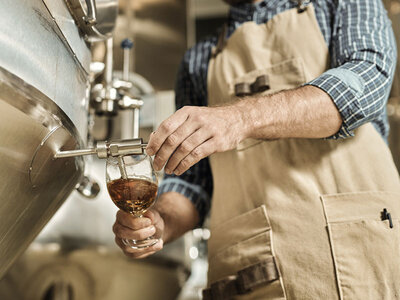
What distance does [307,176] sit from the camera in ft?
3.47

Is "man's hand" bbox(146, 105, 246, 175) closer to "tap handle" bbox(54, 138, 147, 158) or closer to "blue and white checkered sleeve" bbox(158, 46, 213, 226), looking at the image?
"tap handle" bbox(54, 138, 147, 158)

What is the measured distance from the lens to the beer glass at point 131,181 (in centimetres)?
80

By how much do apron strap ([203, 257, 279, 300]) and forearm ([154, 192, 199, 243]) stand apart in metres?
0.17

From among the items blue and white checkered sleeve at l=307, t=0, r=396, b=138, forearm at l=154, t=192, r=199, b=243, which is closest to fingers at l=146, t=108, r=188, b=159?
blue and white checkered sleeve at l=307, t=0, r=396, b=138

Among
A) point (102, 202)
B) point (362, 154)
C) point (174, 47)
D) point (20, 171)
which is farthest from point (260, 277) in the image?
point (174, 47)

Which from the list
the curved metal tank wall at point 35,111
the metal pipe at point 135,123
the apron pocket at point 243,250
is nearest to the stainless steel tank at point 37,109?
the curved metal tank wall at point 35,111

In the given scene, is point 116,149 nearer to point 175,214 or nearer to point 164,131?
point 164,131

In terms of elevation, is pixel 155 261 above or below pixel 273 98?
below

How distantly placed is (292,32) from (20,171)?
2.61 ft

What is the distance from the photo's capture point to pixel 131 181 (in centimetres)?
80

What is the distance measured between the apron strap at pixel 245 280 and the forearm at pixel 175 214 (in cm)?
17

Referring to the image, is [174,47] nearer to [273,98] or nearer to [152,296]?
[152,296]

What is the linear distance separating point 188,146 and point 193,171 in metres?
0.59

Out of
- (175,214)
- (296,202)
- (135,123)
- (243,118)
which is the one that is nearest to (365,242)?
(296,202)
